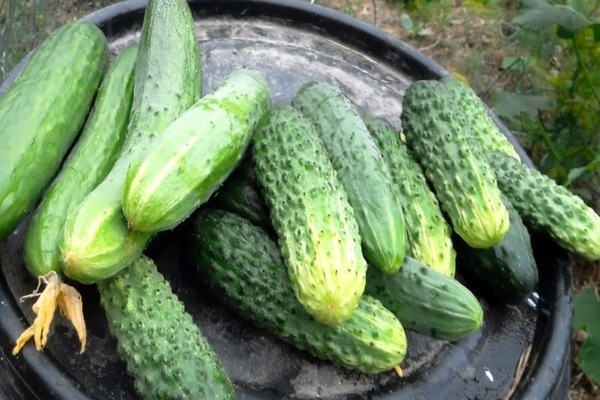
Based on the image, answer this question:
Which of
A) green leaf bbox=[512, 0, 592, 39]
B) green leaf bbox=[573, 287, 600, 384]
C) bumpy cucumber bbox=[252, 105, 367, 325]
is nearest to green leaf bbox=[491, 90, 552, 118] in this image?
green leaf bbox=[512, 0, 592, 39]

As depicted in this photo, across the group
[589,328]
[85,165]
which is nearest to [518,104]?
[589,328]

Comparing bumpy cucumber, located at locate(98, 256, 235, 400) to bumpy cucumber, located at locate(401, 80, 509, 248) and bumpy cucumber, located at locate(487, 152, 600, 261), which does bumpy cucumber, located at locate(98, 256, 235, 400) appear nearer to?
bumpy cucumber, located at locate(401, 80, 509, 248)

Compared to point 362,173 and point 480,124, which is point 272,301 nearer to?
point 362,173

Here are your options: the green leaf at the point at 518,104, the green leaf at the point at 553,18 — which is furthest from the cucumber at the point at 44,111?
the green leaf at the point at 518,104

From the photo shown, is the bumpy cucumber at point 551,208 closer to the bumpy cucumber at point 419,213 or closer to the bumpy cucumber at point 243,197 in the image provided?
the bumpy cucumber at point 419,213

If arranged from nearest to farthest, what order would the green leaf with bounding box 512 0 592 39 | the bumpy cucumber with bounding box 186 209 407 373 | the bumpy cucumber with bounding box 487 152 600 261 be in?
1. the bumpy cucumber with bounding box 186 209 407 373
2. the bumpy cucumber with bounding box 487 152 600 261
3. the green leaf with bounding box 512 0 592 39

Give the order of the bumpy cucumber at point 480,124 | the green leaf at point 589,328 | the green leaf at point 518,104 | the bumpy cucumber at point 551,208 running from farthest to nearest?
the green leaf at point 518,104 < the green leaf at point 589,328 < the bumpy cucumber at point 480,124 < the bumpy cucumber at point 551,208

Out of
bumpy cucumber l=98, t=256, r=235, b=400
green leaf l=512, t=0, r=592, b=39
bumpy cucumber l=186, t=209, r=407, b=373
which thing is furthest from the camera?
green leaf l=512, t=0, r=592, b=39
